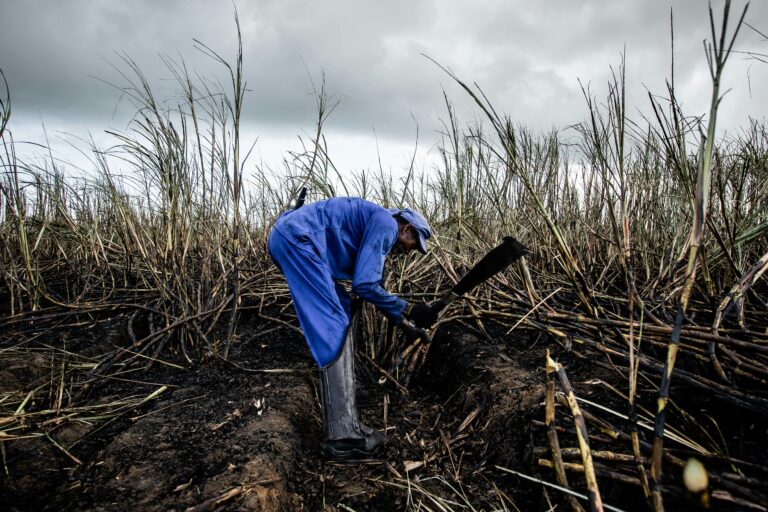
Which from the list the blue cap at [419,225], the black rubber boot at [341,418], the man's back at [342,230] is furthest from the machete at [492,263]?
the black rubber boot at [341,418]

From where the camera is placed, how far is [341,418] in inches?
77.0

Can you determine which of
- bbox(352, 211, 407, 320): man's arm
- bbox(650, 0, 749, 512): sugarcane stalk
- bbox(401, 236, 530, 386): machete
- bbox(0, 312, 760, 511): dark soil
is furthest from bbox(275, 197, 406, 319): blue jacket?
bbox(650, 0, 749, 512): sugarcane stalk

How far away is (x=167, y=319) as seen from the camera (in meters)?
2.68

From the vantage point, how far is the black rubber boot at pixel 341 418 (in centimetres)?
195

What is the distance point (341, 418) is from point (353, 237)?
0.93m

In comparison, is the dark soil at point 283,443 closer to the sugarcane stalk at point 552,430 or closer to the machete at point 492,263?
the sugarcane stalk at point 552,430

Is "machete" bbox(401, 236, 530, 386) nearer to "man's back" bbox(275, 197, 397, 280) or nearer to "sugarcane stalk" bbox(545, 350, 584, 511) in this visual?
"man's back" bbox(275, 197, 397, 280)

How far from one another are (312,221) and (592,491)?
5.47 ft

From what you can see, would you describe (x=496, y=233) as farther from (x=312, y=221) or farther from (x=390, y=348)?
(x=312, y=221)

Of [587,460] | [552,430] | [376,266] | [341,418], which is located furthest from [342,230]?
[587,460]

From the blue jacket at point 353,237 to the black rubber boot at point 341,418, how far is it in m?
0.34

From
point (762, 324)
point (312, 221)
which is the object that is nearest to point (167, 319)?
point (312, 221)

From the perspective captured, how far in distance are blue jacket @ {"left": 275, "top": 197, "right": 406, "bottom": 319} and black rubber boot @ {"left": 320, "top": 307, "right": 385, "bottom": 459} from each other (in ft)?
1.13

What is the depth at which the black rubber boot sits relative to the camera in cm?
195
